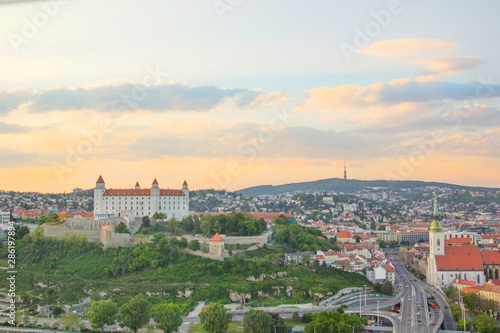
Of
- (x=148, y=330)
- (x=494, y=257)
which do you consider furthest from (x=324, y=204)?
(x=148, y=330)

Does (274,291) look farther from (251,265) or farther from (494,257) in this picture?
(494,257)

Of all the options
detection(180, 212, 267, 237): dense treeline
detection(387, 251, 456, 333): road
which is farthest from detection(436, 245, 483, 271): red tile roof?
detection(180, 212, 267, 237): dense treeline

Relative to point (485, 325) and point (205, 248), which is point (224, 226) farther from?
point (485, 325)

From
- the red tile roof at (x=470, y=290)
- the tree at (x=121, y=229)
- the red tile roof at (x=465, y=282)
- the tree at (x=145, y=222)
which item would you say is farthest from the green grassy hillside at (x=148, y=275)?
the red tile roof at (x=470, y=290)

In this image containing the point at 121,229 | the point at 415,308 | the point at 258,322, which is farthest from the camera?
the point at 121,229

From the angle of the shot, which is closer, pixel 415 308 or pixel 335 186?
pixel 415 308

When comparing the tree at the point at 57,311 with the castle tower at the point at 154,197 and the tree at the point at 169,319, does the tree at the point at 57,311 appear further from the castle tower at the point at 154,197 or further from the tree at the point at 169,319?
the castle tower at the point at 154,197

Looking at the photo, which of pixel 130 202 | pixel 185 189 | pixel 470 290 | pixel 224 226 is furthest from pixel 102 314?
pixel 470 290
